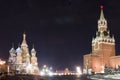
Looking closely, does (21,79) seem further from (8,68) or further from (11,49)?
(11,49)

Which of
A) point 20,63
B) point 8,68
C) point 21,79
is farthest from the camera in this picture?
point 20,63

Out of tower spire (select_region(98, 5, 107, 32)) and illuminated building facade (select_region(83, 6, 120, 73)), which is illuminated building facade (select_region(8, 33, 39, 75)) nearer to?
illuminated building facade (select_region(83, 6, 120, 73))

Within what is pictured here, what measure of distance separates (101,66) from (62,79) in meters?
64.2

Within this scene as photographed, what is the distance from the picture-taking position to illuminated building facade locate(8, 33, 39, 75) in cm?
10156

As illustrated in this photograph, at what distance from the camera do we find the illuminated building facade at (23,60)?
102m

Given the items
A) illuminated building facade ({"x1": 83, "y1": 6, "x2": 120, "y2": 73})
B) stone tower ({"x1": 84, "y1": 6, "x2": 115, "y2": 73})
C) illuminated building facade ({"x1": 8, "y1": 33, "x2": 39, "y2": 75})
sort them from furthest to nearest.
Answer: stone tower ({"x1": 84, "y1": 6, "x2": 115, "y2": 73}), illuminated building facade ({"x1": 83, "y1": 6, "x2": 120, "y2": 73}), illuminated building facade ({"x1": 8, "y1": 33, "x2": 39, "y2": 75})

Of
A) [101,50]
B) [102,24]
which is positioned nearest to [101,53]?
[101,50]

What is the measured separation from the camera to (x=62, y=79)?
49.1 m

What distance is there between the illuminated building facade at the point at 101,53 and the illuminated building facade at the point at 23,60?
21143 millimetres

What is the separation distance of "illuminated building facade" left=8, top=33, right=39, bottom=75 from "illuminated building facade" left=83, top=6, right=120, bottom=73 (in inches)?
832

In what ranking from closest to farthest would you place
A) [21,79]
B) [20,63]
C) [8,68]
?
[21,79] → [8,68] → [20,63]

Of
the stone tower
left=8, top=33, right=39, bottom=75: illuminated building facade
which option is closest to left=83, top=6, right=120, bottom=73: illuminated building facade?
the stone tower

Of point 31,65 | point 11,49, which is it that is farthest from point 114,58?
point 11,49

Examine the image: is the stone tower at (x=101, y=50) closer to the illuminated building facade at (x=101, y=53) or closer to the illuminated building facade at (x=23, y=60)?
the illuminated building facade at (x=101, y=53)
